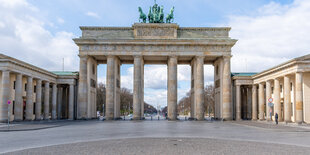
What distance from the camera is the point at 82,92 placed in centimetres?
5572

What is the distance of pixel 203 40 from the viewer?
5525 centimetres

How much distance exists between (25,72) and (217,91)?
114 ft

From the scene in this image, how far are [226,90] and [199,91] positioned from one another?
4812mm

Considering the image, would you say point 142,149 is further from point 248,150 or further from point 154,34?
point 154,34

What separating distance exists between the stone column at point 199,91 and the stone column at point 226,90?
12.8ft

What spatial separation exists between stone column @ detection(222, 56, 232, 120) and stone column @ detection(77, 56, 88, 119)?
81.0 feet

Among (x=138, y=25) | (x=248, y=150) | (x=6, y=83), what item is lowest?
(x=248, y=150)

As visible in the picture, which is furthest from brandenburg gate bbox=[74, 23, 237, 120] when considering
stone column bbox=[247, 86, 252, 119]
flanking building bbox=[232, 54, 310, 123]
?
stone column bbox=[247, 86, 252, 119]

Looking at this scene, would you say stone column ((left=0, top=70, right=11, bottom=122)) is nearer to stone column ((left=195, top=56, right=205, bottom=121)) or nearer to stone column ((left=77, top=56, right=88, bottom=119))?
stone column ((left=77, top=56, right=88, bottom=119))

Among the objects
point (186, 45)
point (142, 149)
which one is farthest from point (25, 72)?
point (142, 149)

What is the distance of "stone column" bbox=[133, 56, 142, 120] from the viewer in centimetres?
5522

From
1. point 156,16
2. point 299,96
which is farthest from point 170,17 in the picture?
point 299,96

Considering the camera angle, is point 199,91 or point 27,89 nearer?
point 27,89

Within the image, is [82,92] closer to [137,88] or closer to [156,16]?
[137,88]
